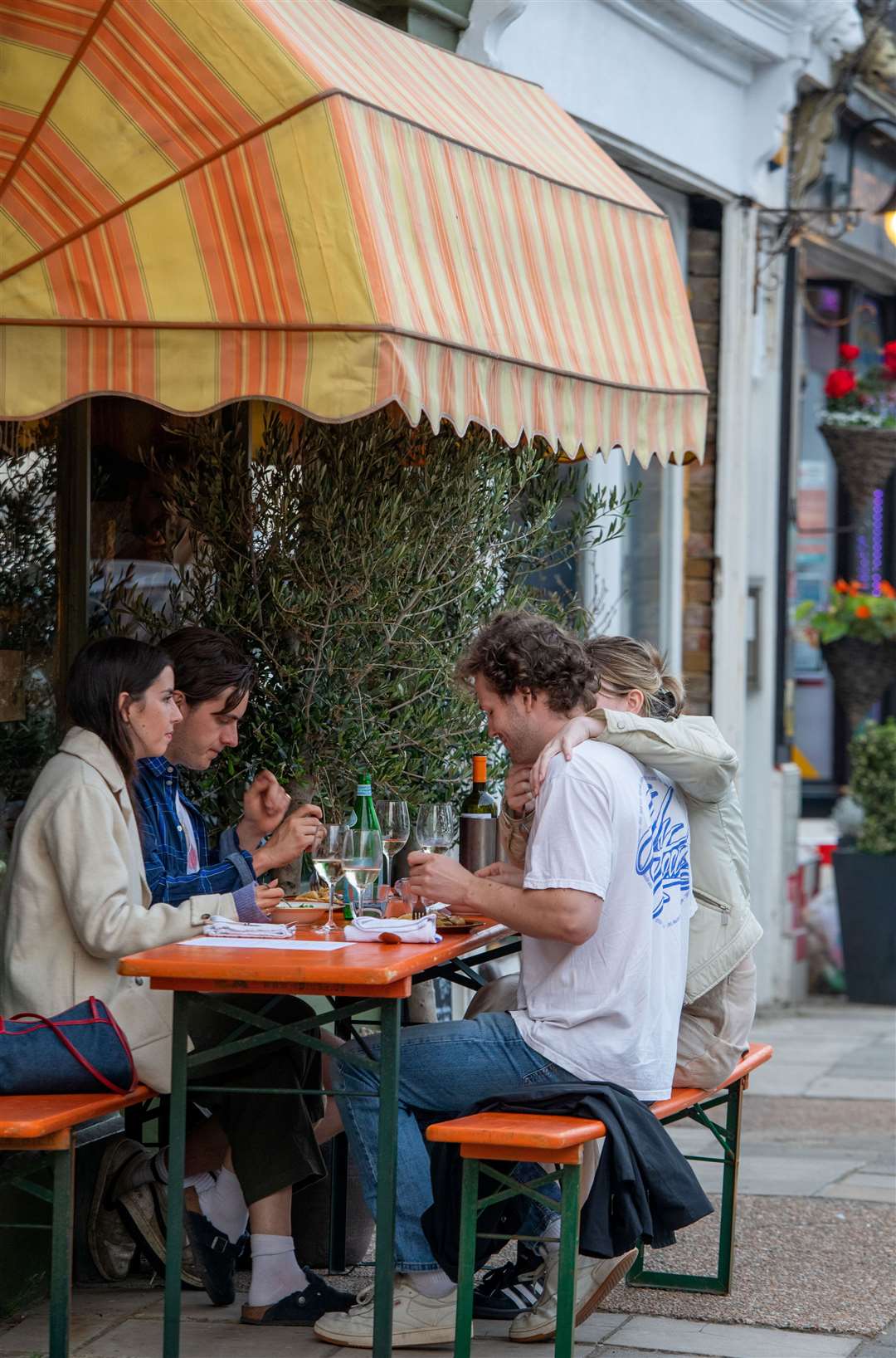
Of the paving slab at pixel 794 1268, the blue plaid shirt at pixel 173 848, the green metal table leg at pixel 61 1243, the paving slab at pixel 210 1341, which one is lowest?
the paving slab at pixel 794 1268

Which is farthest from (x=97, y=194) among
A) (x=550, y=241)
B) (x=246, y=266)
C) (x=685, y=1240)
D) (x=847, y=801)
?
(x=847, y=801)

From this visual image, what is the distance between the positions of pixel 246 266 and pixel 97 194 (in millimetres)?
438

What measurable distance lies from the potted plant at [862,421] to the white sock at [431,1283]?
752cm

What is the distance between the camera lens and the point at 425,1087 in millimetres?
4277

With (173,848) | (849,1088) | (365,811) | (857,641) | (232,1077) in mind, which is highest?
(857,641)

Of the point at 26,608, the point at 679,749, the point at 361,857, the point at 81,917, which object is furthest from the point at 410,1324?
the point at 26,608

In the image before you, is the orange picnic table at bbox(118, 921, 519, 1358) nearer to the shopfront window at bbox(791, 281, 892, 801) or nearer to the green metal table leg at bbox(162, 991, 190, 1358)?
the green metal table leg at bbox(162, 991, 190, 1358)

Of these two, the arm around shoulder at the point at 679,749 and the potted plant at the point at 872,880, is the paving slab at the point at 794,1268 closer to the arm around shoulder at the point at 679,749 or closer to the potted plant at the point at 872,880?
the arm around shoulder at the point at 679,749

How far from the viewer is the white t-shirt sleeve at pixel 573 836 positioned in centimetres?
405

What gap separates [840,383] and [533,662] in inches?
276

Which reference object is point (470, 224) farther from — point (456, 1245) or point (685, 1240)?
point (685, 1240)

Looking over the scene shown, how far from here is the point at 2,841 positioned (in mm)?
4922

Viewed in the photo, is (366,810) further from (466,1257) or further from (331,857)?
(466,1257)

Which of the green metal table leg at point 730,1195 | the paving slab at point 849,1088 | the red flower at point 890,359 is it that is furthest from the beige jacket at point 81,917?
the red flower at point 890,359
